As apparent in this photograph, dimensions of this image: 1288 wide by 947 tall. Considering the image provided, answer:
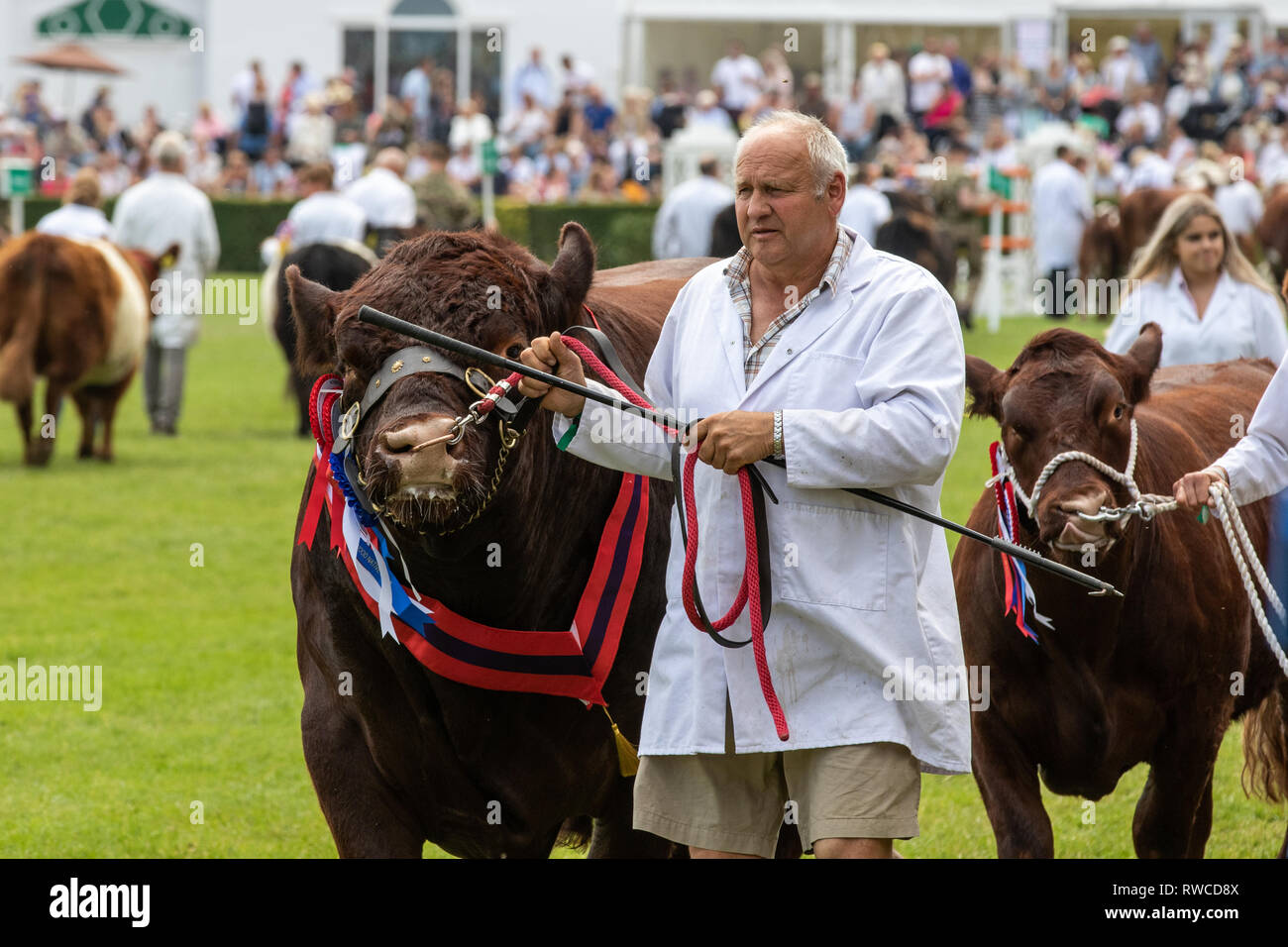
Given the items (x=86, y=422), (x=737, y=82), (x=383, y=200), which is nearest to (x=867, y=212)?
(x=383, y=200)

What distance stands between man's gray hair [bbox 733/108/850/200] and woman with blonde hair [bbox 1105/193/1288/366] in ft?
12.6

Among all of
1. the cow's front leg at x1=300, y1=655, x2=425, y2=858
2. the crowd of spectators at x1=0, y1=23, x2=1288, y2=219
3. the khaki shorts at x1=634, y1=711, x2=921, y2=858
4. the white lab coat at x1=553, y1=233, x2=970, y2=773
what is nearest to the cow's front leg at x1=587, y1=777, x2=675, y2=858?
the cow's front leg at x1=300, y1=655, x2=425, y2=858

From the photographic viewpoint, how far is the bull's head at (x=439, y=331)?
3.59m

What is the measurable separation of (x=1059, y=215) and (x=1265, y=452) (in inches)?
692

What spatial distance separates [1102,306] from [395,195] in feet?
23.8

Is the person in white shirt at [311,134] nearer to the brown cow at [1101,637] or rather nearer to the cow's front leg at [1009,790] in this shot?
the brown cow at [1101,637]

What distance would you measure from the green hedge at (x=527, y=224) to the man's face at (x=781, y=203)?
17953 millimetres

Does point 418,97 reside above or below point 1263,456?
above

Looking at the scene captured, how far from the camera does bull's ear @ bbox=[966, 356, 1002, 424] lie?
16.8 ft

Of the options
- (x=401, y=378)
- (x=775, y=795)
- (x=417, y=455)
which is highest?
(x=401, y=378)

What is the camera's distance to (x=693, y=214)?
18.3 metres

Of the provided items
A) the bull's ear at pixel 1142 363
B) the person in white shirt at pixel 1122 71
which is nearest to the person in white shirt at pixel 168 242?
the bull's ear at pixel 1142 363

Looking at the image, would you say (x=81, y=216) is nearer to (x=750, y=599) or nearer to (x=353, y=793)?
(x=353, y=793)

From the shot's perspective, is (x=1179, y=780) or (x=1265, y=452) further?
(x=1179, y=780)
